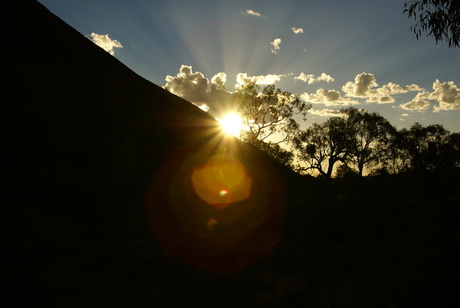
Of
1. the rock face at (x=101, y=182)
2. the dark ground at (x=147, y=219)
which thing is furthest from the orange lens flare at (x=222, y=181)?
the dark ground at (x=147, y=219)

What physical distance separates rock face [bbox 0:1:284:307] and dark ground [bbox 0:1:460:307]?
0.08 m

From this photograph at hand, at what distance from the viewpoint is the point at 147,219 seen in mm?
13062

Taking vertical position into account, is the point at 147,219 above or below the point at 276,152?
below

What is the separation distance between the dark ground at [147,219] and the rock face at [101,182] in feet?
0.25

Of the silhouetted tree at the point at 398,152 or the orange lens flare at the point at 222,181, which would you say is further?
the silhouetted tree at the point at 398,152

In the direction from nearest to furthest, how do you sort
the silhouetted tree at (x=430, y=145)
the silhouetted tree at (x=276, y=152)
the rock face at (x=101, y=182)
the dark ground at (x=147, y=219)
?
the dark ground at (x=147, y=219) < the rock face at (x=101, y=182) < the silhouetted tree at (x=430, y=145) < the silhouetted tree at (x=276, y=152)

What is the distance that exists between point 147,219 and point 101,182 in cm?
350

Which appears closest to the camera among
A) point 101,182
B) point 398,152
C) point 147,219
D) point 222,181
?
point 147,219

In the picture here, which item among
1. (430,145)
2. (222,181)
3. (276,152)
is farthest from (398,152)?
(222,181)

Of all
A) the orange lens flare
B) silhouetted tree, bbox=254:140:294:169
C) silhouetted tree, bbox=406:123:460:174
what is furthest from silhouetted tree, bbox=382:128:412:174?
the orange lens flare

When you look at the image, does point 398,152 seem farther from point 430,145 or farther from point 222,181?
point 222,181

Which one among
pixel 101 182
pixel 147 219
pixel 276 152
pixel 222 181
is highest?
pixel 276 152

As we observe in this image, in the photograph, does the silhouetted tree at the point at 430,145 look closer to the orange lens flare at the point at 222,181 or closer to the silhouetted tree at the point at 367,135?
the silhouetted tree at the point at 367,135

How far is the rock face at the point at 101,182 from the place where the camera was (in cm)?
762
